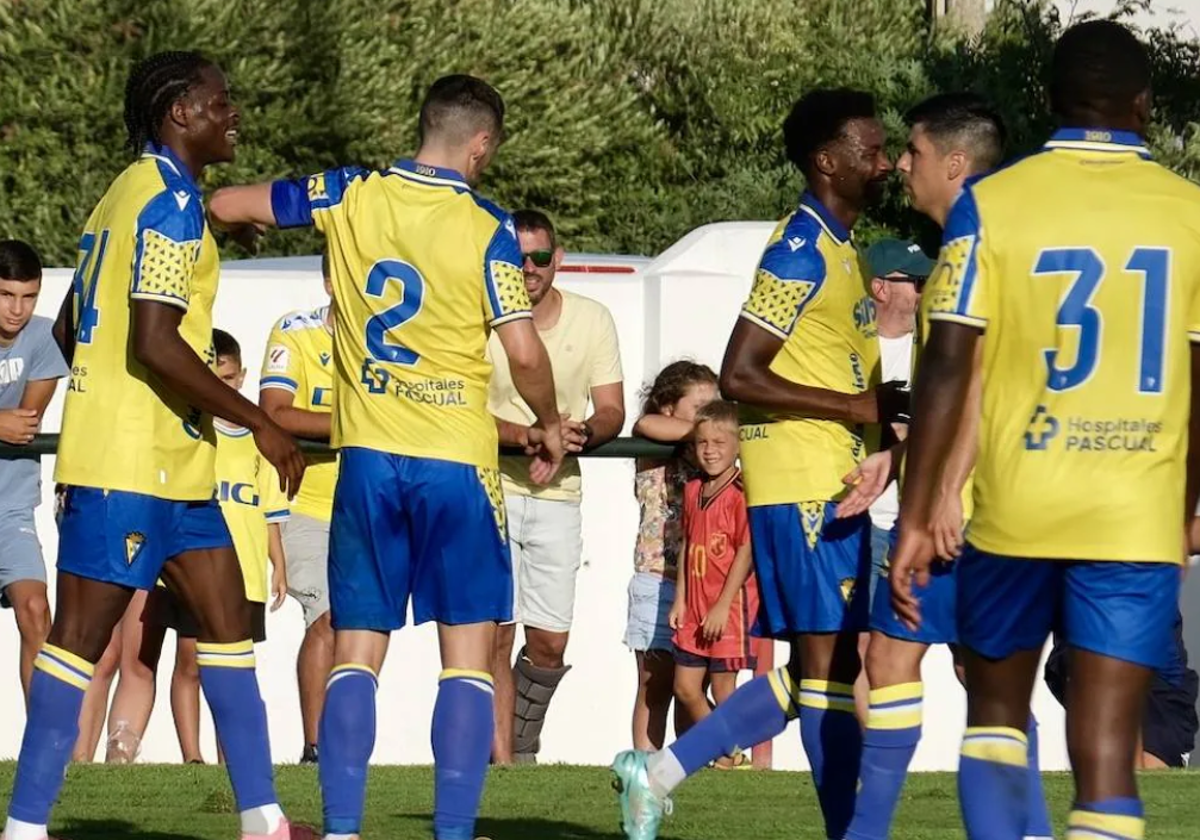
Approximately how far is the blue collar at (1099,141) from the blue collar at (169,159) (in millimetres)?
2733

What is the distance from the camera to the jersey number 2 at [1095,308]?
5.52 m

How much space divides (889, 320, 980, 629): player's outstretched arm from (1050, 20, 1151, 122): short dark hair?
617 mm

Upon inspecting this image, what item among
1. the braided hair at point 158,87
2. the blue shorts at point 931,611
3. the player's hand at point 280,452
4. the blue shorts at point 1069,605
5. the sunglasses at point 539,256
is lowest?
the blue shorts at point 931,611

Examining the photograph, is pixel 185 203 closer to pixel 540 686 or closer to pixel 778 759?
pixel 540 686

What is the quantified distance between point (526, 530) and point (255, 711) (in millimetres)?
3648

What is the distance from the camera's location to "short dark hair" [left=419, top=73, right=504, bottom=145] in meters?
7.27

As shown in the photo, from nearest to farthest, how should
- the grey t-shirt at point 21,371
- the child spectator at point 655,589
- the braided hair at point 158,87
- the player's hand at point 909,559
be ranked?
1. the player's hand at point 909,559
2. the braided hair at point 158,87
3. the grey t-shirt at point 21,371
4. the child spectator at point 655,589

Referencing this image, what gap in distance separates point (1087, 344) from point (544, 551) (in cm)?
556

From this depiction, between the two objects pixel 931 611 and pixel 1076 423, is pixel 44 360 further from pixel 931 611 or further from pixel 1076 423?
pixel 1076 423

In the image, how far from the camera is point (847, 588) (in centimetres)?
748

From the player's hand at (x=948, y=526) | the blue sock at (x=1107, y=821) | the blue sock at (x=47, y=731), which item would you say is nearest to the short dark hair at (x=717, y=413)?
the blue sock at (x=47, y=731)

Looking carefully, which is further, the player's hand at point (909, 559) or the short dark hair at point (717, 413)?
the short dark hair at point (717, 413)

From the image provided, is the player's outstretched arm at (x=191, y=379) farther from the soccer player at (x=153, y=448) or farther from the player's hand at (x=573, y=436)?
the player's hand at (x=573, y=436)

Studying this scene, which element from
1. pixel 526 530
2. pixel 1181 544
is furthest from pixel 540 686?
pixel 1181 544
